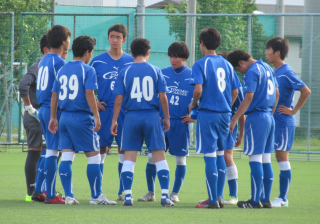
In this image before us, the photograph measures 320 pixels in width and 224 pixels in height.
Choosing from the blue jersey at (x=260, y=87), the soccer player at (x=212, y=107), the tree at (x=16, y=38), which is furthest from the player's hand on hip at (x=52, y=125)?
the tree at (x=16, y=38)

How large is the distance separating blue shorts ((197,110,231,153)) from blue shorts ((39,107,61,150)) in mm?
1693

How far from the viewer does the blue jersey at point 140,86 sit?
5.19m

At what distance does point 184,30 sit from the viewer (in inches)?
499

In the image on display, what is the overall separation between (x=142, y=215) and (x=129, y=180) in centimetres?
77

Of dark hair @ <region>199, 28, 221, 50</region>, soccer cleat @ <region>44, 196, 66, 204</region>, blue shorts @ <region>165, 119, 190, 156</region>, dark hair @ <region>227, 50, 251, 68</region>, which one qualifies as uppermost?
dark hair @ <region>199, 28, 221, 50</region>

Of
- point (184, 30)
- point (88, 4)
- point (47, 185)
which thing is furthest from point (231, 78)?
point (88, 4)

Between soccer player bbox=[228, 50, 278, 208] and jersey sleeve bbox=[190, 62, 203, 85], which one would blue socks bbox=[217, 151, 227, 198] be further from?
jersey sleeve bbox=[190, 62, 203, 85]

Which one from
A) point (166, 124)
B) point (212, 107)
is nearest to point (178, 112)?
point (166, 124)

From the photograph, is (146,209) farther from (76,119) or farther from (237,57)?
(237,57)

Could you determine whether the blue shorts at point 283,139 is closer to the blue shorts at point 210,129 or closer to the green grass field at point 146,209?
the green grass field at point 146,209

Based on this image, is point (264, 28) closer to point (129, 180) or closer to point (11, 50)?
point (11, 50)

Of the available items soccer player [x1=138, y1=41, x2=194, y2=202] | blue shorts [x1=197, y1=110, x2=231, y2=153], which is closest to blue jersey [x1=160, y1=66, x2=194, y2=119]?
soccer player [x1=138, y1=41, x2=194, y2=202]

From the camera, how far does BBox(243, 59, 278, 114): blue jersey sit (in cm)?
524

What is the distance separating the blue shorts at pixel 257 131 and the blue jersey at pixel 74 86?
1.85 metres
